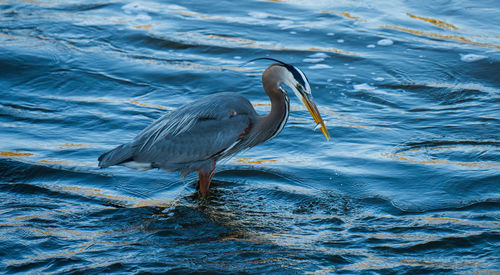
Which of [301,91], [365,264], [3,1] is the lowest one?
[365,264]

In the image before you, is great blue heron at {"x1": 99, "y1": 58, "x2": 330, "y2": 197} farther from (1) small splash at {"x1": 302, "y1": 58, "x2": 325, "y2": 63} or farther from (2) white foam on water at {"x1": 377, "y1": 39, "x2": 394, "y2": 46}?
(2) white foam on water at {"x1": 377, "y1": 39, "x2": 394, "y2": 46}

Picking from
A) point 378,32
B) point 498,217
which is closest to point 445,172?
point 498,217

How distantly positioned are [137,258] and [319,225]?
1624 millimetres

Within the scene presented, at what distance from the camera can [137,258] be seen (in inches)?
207

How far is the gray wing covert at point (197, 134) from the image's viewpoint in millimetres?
6559

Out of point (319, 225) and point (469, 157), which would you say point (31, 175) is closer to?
point (319, 225)

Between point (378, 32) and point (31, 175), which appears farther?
point (378, 32)

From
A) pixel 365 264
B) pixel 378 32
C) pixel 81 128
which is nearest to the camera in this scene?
pixel 365 264

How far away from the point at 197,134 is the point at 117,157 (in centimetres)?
81

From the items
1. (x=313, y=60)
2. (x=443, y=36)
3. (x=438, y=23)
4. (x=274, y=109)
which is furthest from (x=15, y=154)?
(x=438, y=23)

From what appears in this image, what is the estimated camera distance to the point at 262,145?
26.0 feet

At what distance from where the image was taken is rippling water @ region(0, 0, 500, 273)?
5.42 metres

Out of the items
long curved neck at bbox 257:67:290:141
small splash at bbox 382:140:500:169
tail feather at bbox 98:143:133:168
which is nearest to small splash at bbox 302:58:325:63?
small splash at bbox 382:140:500:169

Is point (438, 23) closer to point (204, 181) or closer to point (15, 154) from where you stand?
point (204, 181)
